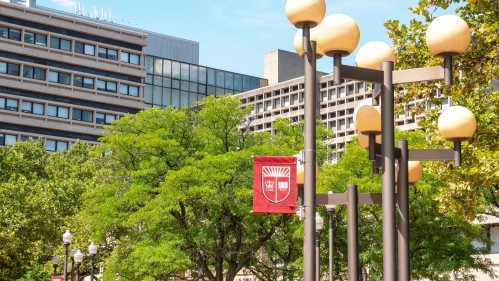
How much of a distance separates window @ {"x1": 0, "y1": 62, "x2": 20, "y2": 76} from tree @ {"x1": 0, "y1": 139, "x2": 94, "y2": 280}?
37.1 meters

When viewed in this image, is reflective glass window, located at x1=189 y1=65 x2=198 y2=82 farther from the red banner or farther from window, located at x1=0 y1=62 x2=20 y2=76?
the red banner

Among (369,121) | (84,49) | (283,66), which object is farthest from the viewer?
(283,66)

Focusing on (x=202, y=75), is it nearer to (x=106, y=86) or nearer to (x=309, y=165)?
(x=106, y=86)

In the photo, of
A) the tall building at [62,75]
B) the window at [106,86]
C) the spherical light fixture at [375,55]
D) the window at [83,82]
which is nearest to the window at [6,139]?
the tall building at [62,75]

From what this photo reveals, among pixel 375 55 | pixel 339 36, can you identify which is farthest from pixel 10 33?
pixel 339 36

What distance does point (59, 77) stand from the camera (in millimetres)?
121750

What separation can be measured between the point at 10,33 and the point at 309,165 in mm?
112643

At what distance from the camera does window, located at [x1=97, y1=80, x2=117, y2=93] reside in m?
125

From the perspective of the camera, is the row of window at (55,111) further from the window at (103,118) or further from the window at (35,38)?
the window at (35,38)

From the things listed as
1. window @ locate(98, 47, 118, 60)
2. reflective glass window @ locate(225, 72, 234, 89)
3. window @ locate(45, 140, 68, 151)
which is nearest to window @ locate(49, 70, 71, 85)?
window @ locate(98, 47, 118, 60)

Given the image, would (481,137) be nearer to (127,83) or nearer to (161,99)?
(127,83)

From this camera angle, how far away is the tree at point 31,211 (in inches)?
2227

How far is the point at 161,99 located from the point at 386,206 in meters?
131

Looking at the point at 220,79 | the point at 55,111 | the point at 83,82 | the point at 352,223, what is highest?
the point at 220,79
